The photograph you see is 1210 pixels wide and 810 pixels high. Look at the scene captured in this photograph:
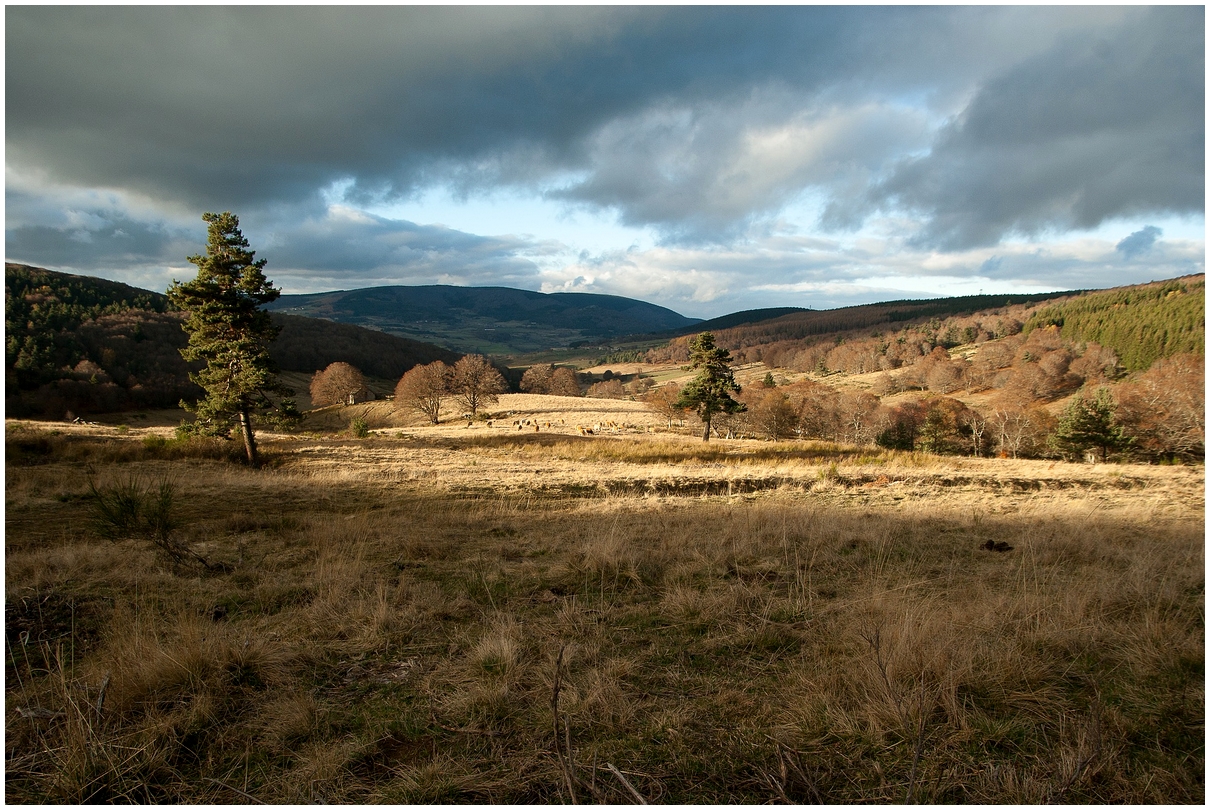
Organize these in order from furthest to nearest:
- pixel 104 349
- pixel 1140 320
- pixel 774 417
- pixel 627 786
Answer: pixel 1140 320 < pixel 104 349 < pixel 774 417 < pixel 627 786

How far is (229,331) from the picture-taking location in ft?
70.5

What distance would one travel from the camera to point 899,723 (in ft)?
10.9

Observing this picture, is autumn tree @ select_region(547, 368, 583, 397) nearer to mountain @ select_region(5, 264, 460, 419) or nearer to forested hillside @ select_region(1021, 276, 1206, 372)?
mountain @ select_region(5, 264, 460, 419)

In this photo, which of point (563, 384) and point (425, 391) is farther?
point (563, 384)

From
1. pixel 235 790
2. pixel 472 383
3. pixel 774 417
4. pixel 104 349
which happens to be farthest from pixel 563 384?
pixel 235 790

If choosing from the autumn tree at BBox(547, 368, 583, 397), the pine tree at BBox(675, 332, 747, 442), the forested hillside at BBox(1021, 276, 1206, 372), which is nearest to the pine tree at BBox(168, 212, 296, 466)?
the pine tree at BBox(675, 332, 747, 442)

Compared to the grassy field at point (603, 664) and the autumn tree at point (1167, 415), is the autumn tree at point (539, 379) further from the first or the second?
the grassy field at point (603, 664)

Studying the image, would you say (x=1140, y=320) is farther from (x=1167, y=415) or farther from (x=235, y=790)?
(x=235, y=790)

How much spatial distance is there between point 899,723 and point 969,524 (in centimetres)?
816

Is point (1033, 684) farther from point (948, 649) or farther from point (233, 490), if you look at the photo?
point (233, 490)

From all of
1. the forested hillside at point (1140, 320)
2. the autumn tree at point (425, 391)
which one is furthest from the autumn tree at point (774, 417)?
the forested hillside at point (1140, 320)

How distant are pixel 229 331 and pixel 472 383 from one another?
42.9 metres

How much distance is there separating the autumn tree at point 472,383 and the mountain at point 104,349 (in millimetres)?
20567

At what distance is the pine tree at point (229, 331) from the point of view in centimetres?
2011
